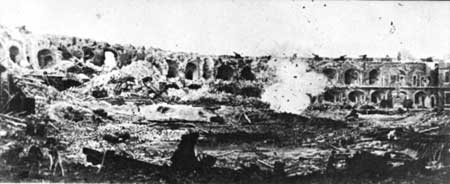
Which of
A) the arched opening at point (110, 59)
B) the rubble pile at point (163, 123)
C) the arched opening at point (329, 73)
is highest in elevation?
the arched opening at point (110, 59)

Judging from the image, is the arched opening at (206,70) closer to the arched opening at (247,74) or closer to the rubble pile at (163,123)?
the rubble pile at (163,123)

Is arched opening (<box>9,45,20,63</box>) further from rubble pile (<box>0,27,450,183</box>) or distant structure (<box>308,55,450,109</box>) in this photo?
distant structure (<box>308,55,450,109</box>)

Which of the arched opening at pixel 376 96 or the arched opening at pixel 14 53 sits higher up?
the arched opening at pixel 14 53

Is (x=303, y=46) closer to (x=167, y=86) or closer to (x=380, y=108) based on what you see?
(x=380, y=108)

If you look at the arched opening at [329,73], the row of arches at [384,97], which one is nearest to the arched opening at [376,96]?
the row of arches at [384,97]

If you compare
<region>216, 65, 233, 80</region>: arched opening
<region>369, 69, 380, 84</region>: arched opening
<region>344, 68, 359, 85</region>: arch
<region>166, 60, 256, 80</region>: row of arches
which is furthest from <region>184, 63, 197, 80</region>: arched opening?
<region>369, 69, 380, 84</region>: arched opening
